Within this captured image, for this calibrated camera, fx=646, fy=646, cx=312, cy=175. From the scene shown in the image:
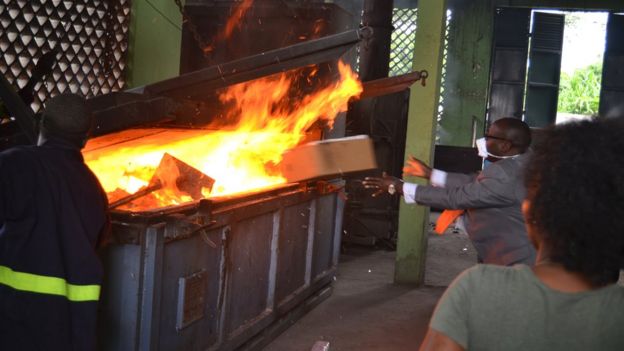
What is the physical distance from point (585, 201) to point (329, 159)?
11.5 feet

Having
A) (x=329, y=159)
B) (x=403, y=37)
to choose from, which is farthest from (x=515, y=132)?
(x=403, y=37)

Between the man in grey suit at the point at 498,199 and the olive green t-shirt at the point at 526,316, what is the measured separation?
8.30ft

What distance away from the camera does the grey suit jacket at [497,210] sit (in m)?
4.02

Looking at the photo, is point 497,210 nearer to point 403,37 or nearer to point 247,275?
point 247,275

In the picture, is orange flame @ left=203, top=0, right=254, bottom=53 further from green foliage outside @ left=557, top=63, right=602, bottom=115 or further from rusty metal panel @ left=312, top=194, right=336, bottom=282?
green foliage outside @ left=557, top=63, right=602, bottom=115

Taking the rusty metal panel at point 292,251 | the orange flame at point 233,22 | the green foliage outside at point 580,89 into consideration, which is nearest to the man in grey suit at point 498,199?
the rusty metal panel at point 292,251

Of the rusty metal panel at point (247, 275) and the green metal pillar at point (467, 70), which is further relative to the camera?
the green metal pillar at point (467, 70)

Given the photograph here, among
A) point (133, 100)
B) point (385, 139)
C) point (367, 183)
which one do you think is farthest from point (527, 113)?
point (133, 100)

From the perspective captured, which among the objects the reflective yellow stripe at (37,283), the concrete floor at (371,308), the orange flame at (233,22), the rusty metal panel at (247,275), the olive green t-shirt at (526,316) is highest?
the orange flame at (233,22)

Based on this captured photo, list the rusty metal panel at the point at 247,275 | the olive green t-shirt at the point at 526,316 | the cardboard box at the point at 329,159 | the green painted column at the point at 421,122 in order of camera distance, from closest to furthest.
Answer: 1. the olive green t-shirt at the point at 526,316
2. the rusty metal panel at the point at 247,275
3. the cardboard box at the point at 329,159
4. the green painted column at the point at 421,122

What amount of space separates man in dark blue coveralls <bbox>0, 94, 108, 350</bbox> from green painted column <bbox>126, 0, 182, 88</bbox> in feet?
12.4

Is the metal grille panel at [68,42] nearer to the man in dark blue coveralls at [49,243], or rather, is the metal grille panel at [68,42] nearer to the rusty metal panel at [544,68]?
the man in dark blue coveralls at [49,243]

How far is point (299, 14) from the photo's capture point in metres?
6.23

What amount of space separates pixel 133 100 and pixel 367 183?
179 cm
